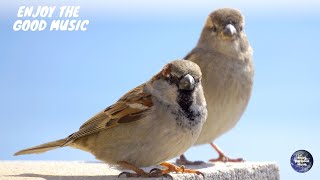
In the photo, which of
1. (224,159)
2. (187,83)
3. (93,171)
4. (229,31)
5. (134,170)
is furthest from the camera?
(224,159)

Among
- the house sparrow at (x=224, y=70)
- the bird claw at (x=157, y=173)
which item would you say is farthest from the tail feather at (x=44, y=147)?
the house sparrow at (x=224, y=70)

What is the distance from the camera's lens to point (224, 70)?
217 inches

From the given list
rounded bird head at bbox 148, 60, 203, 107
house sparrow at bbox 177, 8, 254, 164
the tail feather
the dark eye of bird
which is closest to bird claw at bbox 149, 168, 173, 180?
rounded bird head at bbox 148, 60, 203, 107

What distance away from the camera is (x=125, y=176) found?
14.1 ft

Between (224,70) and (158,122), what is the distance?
164cm

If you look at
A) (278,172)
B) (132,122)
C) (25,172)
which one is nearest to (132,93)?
(132,122)

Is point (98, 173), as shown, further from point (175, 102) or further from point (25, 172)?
point (175, 102)

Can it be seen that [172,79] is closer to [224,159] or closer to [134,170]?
[134,170]

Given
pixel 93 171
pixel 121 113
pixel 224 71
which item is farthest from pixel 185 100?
pixel 224 71

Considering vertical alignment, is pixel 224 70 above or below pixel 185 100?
above

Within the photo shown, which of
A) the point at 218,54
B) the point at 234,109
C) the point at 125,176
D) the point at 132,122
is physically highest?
the point at 218,54

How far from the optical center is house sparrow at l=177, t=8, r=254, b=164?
5477 mm

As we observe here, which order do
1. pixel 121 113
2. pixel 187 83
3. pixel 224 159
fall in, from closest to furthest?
pixel 187 83
pixel 121 113
pixel 224 159

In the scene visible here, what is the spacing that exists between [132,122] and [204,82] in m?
1.48
